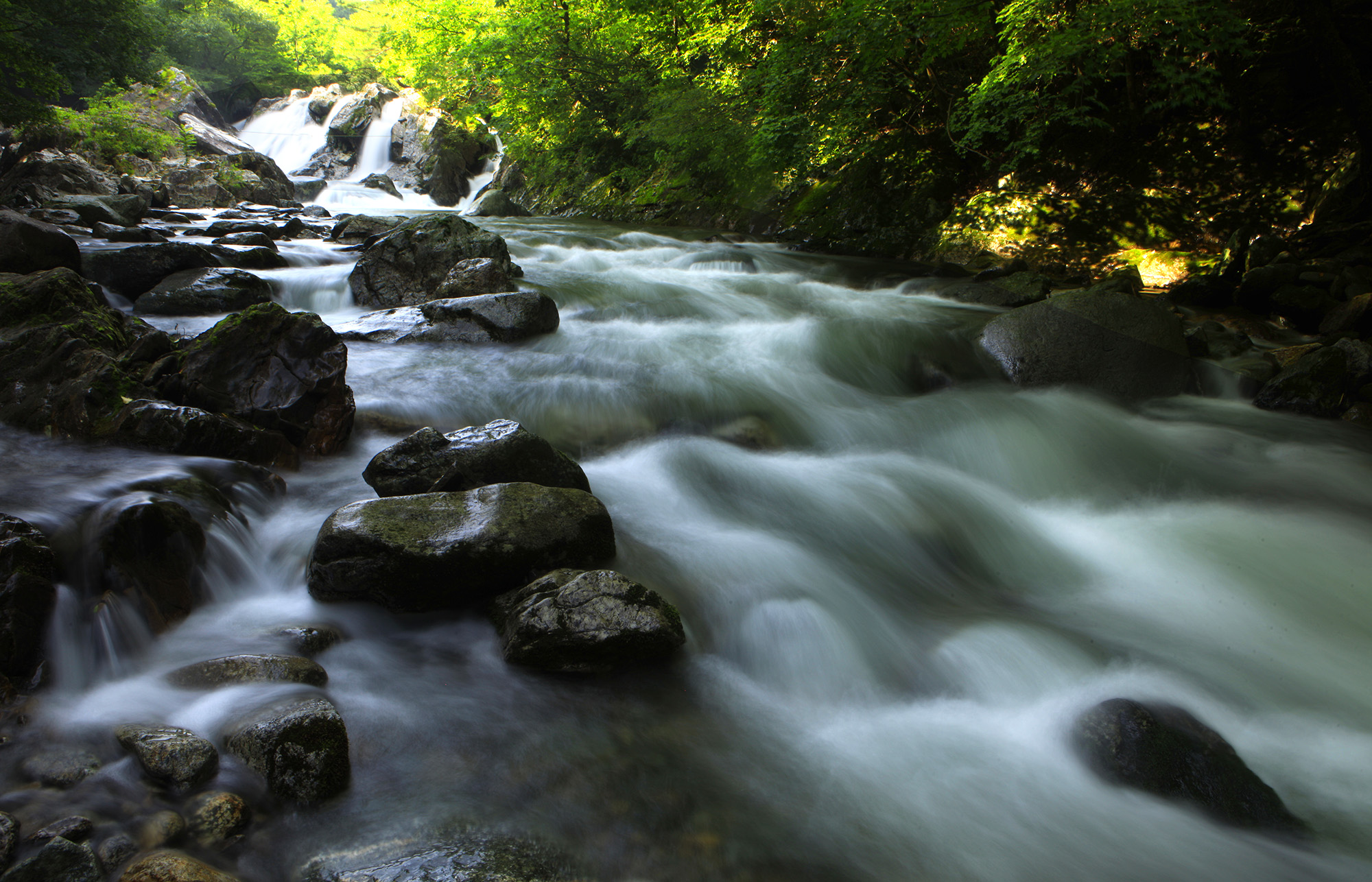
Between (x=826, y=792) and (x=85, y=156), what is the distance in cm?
2395

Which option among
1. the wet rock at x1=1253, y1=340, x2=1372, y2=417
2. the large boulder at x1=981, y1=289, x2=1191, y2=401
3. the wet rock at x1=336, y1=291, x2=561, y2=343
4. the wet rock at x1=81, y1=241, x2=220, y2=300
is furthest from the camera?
the wet rock at x1=81, y1=241, x2=220, y2=300

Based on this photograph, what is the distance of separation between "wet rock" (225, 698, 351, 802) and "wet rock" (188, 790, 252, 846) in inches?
4.9

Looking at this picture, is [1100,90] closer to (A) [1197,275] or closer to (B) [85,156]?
(A) [1197,275]

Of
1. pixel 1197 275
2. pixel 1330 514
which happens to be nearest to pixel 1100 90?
pixel 1197 275

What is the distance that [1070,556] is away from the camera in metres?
4.56

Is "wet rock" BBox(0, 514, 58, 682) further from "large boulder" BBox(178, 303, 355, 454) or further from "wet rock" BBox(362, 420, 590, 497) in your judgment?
"large boulder" BBox(178, 303, 355, 454)

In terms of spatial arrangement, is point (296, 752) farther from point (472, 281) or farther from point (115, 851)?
point (472, 281)

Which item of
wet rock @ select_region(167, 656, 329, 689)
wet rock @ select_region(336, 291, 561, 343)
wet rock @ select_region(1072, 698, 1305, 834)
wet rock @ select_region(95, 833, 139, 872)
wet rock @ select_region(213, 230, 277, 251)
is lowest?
wet rock @ select_region(1072, 698, 1305, 834)

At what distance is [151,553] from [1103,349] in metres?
7.57

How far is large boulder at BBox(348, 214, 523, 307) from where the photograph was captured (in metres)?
8.53

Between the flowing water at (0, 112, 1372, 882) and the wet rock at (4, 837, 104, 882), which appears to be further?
the flowing water at (0, 112, 1372, 882)

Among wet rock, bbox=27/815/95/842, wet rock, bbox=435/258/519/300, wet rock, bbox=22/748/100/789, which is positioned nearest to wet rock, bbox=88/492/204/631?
wet rock, bbox=22/748/100/789

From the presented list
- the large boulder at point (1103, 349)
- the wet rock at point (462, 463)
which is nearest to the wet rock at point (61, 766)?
the wet rock at point (462, 463)

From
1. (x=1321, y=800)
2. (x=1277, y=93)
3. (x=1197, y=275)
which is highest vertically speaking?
(x=1277, y=93)
